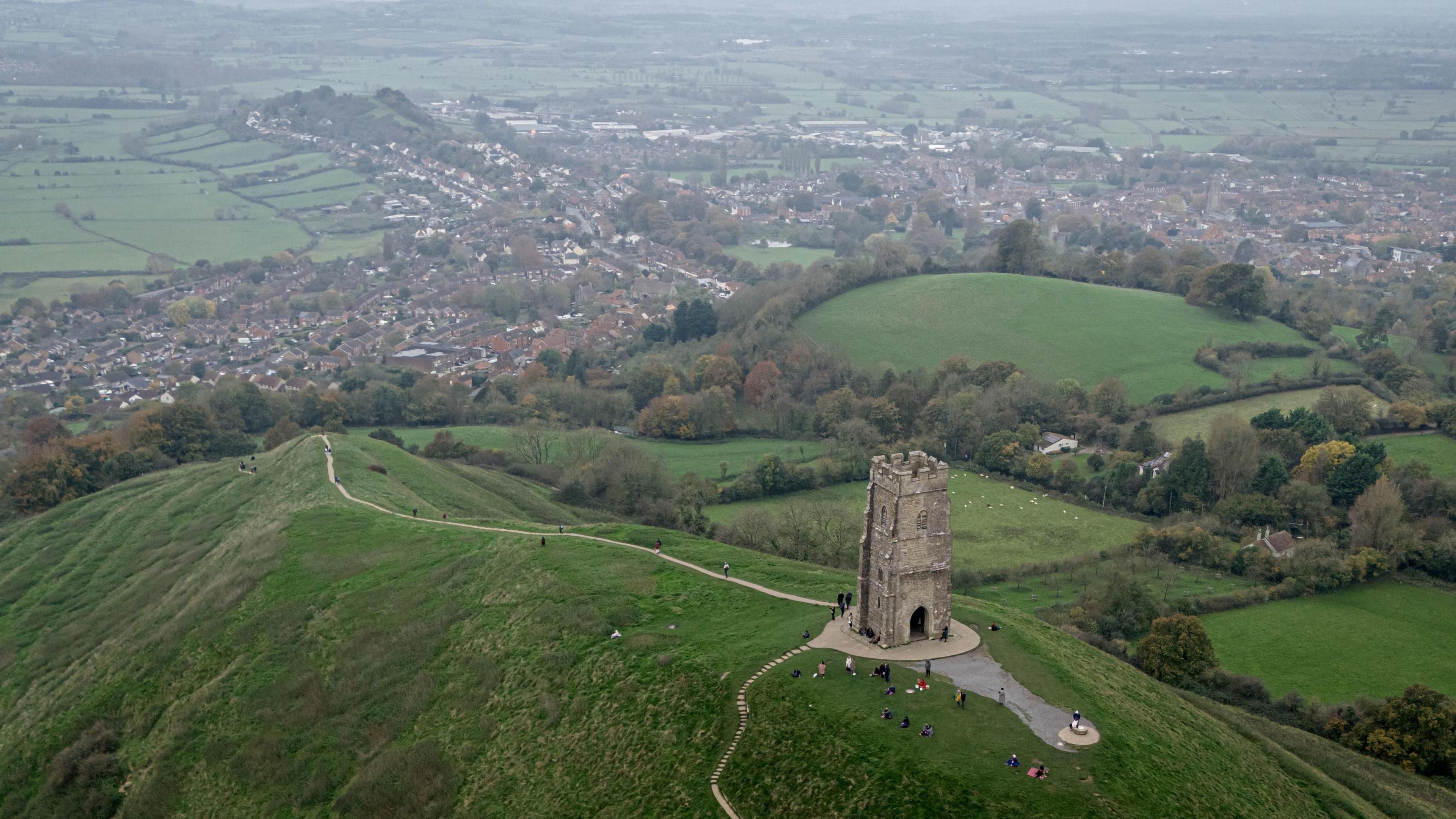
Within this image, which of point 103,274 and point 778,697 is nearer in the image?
point 778,697

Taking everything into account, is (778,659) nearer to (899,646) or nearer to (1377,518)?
(899,646)

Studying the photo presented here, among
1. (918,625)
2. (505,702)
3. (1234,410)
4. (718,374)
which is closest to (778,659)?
(918,625)

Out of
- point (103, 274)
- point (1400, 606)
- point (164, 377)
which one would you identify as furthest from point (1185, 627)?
point (103, 274)

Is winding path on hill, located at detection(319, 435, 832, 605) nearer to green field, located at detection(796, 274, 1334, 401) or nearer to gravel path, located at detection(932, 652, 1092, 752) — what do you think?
gravel path, located at detection(932, 652, 1092, 752)

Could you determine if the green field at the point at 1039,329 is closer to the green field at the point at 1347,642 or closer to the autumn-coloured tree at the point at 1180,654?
the green field at the point at 1347,642

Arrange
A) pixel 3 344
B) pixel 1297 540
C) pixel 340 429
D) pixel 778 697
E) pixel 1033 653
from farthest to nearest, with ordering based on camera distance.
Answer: pixel 3 344
pixel 340 429
pixel 1297 540
pixel 1033 653
pixel 778 697

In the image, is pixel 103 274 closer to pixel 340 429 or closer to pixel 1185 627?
pixel 340 429

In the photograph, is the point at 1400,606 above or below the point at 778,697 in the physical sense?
below

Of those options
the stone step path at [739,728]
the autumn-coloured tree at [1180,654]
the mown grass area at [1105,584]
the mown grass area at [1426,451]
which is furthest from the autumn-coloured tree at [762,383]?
the stone step path at [739,728]
